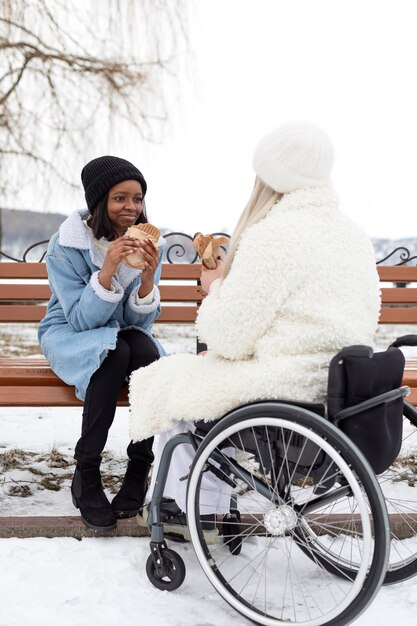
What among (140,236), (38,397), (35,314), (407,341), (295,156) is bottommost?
(38,397)

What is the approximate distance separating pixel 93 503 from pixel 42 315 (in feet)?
Answer: 3.61

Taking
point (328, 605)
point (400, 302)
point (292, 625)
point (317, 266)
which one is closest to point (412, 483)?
point (400, 302)

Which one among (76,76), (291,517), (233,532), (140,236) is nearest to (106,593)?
(233,532)

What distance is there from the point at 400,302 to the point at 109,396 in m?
1.69

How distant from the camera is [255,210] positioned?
194cm

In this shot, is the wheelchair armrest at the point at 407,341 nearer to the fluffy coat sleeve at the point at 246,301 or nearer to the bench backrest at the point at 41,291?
the fluffy coat sleeve at the point at 246,301

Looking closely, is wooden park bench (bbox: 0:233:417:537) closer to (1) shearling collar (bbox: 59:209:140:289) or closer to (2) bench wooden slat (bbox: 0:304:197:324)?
(2) bench wooden slat (bbox: 0:304:197:324)

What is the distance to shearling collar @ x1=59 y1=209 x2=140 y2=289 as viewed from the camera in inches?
97.5

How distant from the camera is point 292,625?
1.79 metres

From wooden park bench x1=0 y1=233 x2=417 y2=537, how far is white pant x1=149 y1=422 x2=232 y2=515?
13.7 inches

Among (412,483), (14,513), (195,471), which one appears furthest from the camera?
(412,483)

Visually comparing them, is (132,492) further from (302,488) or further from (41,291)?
(41,291)

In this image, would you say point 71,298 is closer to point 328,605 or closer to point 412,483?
point 328,605

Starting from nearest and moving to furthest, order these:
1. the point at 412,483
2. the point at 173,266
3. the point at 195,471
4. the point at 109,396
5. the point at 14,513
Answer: the point at 195,471
the point at 109,396
the point at 14,513
the point at 412,483
the point at 173,266
